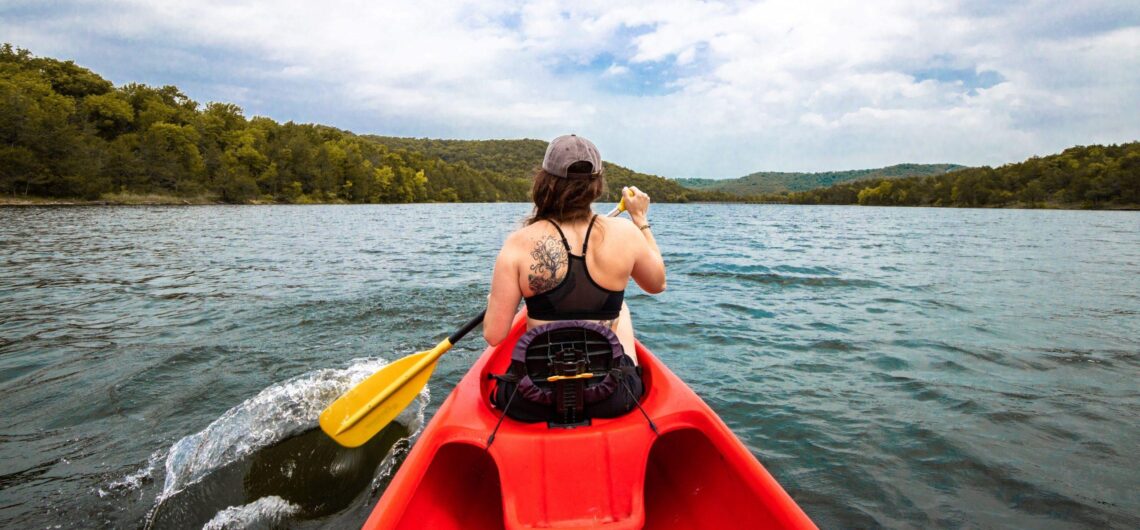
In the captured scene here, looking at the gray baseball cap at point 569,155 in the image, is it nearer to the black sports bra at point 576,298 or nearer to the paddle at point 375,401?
the black sports bra at point 576,298

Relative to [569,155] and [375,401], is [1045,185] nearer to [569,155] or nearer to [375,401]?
[569,155]

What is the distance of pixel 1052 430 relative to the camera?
4555 mm

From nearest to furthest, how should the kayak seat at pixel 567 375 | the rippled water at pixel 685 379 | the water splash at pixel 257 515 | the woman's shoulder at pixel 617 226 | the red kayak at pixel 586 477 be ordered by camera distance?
the red kayak at pixel 586 477 < the kayak seat at pixel 567 375 < the woman's shoulder at pixel 617 226 < the water splash at pixel 257 515 < the rippled water at pixel 685 379

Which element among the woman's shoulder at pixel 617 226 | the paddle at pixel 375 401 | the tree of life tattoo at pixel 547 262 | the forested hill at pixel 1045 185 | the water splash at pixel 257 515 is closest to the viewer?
the tree of life tattoo at pixel 547 262

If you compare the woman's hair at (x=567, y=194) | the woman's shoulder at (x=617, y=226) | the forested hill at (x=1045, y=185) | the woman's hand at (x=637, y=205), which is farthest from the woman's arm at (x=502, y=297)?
the forested hill at (x=1045, y=185)

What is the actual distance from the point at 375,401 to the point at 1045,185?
125 m

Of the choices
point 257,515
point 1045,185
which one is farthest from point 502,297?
point 1045,185

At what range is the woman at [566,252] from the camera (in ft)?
9.46

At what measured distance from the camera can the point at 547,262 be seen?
9.45 feet

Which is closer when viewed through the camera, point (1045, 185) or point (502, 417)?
point (502, 417)

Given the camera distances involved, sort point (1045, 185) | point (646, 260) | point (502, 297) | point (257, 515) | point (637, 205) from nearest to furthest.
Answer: point (502, 297) < point (646, 260) < point (257, 515) < point (637, 205) < point (1045, 185)

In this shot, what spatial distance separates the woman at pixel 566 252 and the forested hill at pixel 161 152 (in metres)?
28.9

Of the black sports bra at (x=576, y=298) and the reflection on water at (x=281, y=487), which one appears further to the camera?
the reflection on water at (x=281, y=487)

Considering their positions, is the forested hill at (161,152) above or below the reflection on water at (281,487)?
above
